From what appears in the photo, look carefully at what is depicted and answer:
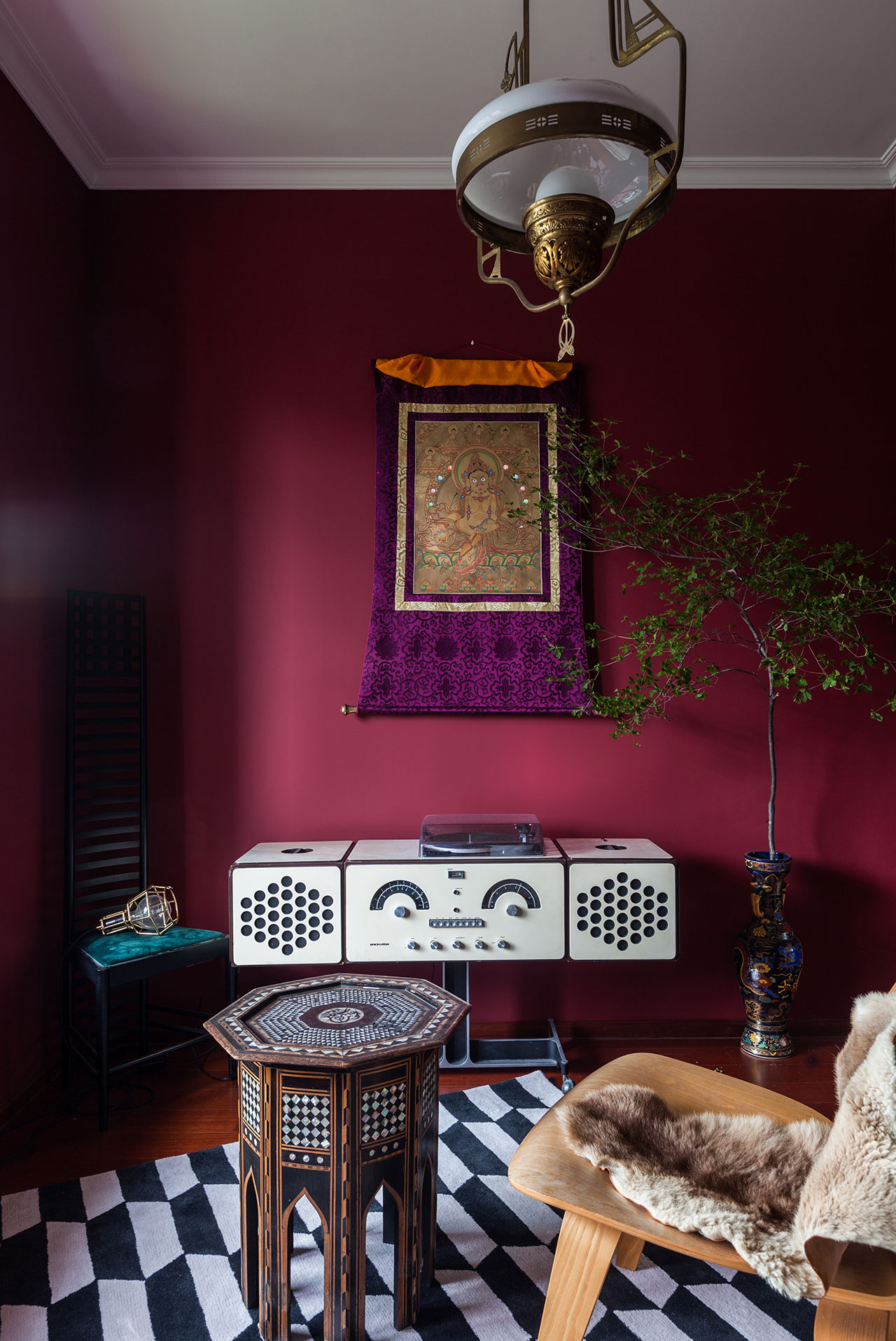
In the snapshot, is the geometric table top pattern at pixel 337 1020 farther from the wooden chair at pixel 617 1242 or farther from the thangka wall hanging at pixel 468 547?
the thangka wall hanging at pixel 468 547

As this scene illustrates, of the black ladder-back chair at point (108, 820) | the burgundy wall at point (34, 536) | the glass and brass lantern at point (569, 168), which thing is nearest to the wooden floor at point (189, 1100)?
the black ladder-back chair at point (108, 820)

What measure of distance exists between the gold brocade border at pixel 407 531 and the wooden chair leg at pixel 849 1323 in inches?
85.3

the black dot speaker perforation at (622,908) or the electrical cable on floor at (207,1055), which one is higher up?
the black dot speaker perforation at (622,908)

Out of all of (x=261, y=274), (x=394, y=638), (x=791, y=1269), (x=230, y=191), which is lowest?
(x=791, y=1269)

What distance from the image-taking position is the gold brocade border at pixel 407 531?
10.0 feet

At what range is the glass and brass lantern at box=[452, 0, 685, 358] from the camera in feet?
3.68

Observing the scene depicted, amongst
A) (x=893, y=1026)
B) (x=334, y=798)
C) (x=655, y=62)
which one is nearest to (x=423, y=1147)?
(x=893, y=1026)

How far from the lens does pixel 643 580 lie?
10.00ft

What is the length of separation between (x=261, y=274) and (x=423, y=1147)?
293 centimetres

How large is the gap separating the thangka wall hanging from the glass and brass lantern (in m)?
1.67

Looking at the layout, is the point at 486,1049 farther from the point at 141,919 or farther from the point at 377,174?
the point at 377,174

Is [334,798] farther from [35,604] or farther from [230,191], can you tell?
[230,191]

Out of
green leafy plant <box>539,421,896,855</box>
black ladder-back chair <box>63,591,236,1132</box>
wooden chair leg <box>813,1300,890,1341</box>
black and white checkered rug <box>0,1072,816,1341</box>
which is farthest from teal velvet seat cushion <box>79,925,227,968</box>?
wooden chair leg <box>813,1300,890,1341</box>

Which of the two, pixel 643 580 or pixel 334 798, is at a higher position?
pixel 643 580
